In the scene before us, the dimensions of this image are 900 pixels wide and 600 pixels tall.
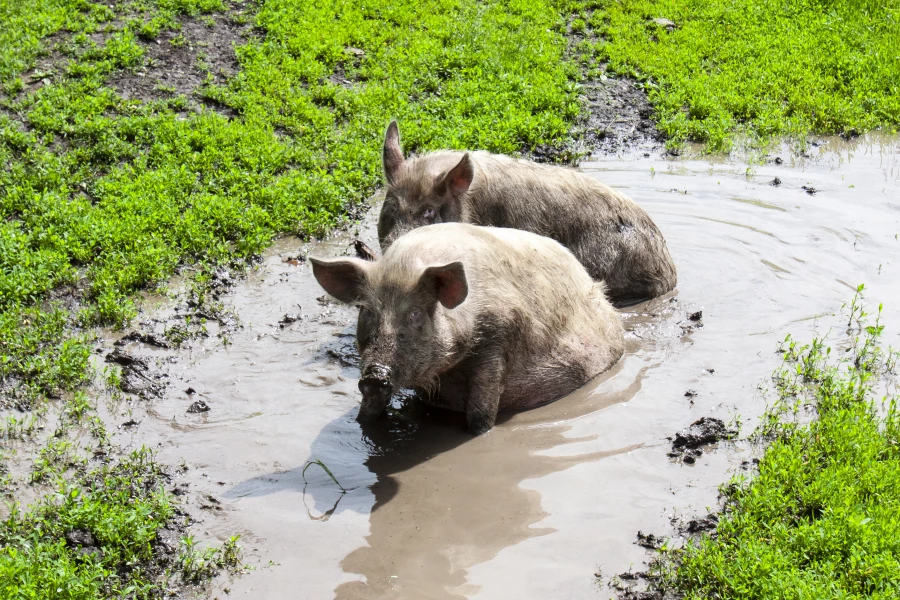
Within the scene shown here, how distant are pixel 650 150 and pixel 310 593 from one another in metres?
8.35

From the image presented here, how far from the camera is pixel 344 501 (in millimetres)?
5859

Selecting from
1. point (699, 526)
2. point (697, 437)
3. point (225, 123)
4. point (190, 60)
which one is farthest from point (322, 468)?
point (190, 60)

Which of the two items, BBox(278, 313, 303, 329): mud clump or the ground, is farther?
BBox(278, 313, 303, 329): mud clump

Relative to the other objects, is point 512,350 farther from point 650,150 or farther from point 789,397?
point 650,150

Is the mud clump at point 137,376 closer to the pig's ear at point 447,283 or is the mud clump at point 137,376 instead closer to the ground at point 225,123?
the ground at point 225,123

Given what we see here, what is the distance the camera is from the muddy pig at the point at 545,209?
837 cm

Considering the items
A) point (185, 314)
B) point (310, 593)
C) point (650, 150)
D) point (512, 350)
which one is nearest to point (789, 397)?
point (512, 350)

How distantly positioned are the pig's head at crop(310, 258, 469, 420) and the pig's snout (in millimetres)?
12

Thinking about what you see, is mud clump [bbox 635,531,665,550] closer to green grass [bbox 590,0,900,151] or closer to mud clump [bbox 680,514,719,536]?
mud clump [bbox 680,514,719,536]

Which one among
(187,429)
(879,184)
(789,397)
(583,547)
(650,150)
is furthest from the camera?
(650,150)

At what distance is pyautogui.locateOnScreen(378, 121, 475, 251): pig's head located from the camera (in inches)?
324

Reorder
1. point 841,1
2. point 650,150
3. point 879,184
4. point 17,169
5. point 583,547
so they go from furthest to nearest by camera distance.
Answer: point 841,1 → point 650,150 → point 879,184 → point 17,169 → point 583,547

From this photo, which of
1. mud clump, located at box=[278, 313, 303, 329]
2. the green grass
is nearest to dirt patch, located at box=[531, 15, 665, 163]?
the green grass

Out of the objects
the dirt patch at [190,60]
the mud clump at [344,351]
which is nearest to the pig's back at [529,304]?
the mud clump at [344,351]
